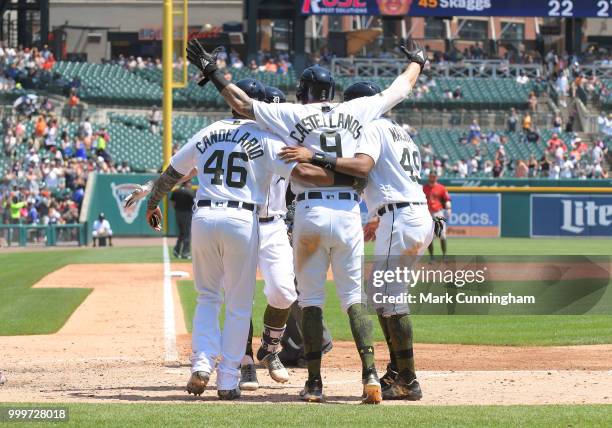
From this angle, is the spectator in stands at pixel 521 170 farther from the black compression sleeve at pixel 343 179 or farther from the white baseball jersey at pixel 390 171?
the black compression sleeve at pixel 343 179

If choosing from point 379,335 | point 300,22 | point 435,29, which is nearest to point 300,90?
point 379,335

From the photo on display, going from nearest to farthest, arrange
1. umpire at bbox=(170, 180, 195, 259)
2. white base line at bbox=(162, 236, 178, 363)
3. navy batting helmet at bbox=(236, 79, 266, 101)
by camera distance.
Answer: navy batting helmet at bbox=(236, 79, 266, 101)
white base line at bbox=(162, 236, 178, 363)
umpire at bbox=(170, 180, 195, 259)

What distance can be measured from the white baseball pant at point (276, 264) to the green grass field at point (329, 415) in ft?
3.49

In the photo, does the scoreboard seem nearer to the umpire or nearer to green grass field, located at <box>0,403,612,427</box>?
the umpire

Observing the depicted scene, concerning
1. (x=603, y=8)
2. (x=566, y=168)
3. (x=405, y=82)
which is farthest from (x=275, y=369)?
(x=603, y=8)

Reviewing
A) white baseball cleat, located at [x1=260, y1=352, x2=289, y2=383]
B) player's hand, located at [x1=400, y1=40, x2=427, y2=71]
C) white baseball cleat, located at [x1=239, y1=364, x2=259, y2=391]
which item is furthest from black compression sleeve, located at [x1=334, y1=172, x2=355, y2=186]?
white baseball cleat, located at [x1=260, y1=352, x2=289, y2=383]

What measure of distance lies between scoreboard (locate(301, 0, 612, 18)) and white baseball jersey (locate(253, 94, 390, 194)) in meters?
34.1

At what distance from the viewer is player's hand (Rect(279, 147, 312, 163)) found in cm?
700

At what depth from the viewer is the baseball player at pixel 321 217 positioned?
7.00 metres

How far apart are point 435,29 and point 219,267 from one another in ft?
189

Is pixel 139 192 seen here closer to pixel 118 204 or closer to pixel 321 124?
pixel 321 124

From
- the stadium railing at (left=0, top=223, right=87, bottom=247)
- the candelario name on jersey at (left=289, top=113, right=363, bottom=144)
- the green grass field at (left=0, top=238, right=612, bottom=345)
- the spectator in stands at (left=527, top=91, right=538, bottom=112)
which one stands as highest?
the spectator in stands at (left=527, top=91, right=538, bottom=112)

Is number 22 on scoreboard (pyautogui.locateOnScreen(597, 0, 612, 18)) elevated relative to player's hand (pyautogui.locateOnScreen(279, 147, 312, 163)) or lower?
elevated

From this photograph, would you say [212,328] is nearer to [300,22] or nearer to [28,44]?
[300,22]
